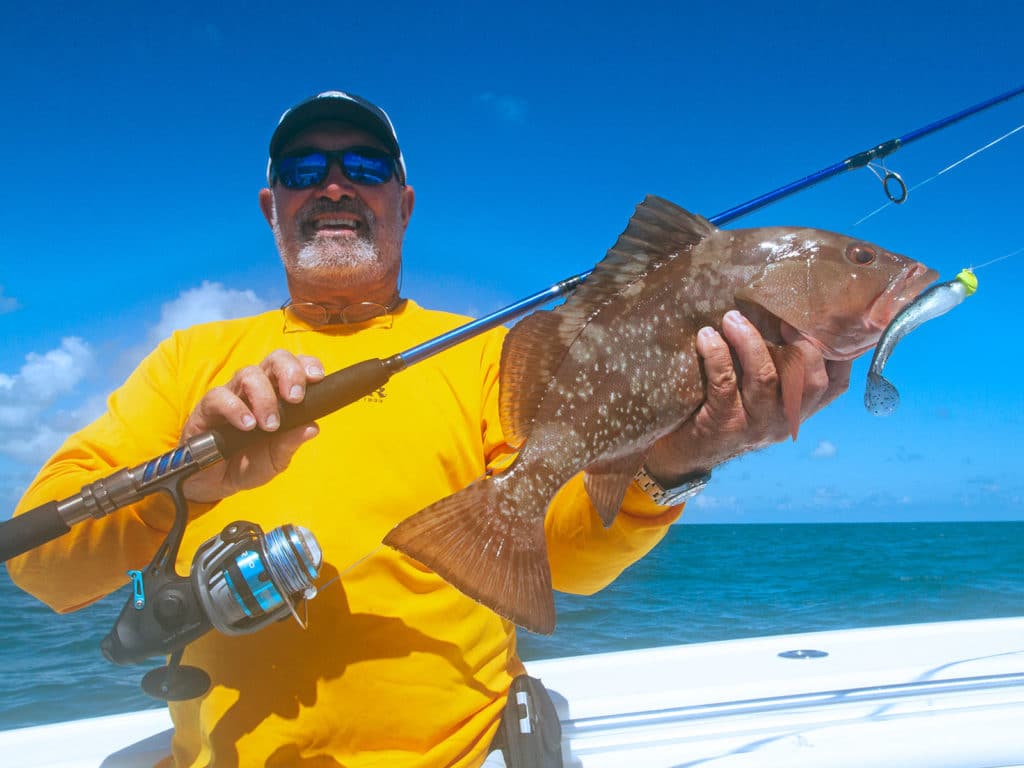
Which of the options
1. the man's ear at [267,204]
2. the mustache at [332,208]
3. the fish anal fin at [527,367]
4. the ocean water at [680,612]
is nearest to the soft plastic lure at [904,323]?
the fish anal fin at [527,367]

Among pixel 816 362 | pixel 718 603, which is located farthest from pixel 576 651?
pixel 718 603

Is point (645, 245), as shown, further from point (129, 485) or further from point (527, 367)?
point (129, 485)

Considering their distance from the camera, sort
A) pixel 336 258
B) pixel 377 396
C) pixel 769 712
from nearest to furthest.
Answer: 1. pixel 377 396
2. pixel 336 258
3. pixel 769 712

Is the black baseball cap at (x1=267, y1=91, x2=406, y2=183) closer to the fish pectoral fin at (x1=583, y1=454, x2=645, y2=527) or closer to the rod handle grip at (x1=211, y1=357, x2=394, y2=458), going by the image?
the rod handle grip at (x1=211, y1=357, x2=394, y2=458)

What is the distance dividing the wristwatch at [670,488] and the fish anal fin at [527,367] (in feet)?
1.30

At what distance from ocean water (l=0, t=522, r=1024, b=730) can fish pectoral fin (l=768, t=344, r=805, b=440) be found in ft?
28.6

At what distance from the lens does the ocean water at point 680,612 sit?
30.1ft

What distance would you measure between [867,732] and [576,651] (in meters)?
8.14

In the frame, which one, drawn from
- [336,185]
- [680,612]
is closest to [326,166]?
[336,185]

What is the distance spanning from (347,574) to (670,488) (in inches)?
42.5

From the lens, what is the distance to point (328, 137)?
10.4 ft

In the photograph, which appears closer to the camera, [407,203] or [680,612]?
[407,203]

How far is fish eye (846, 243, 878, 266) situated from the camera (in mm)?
2027

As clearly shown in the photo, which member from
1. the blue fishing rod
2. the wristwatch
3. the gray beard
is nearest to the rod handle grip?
the blue fishing rod
